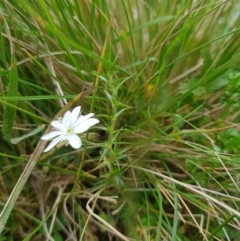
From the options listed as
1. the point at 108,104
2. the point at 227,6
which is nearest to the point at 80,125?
the point at 108,104

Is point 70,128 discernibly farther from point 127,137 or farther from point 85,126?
point 127,137

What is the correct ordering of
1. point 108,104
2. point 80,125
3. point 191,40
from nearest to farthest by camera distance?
point 80,125 < point 108,104 < point 191,40

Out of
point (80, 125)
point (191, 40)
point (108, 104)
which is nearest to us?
point (80, 125)

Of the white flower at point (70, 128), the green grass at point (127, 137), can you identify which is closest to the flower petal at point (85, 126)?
the white flower at point (70, 128)

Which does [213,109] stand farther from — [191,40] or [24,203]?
[24,203]

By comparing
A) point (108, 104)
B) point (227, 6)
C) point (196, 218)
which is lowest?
point (196, 218)

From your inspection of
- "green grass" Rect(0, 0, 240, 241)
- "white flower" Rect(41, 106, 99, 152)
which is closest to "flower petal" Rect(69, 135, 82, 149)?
"white flower" Rect(41, 106, 99, 152)

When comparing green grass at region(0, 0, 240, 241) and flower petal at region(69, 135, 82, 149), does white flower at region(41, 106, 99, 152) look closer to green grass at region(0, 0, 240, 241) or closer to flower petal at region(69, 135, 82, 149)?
flower petal at region(69, 135, 82, 149)

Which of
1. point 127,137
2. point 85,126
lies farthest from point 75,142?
point 127,137
